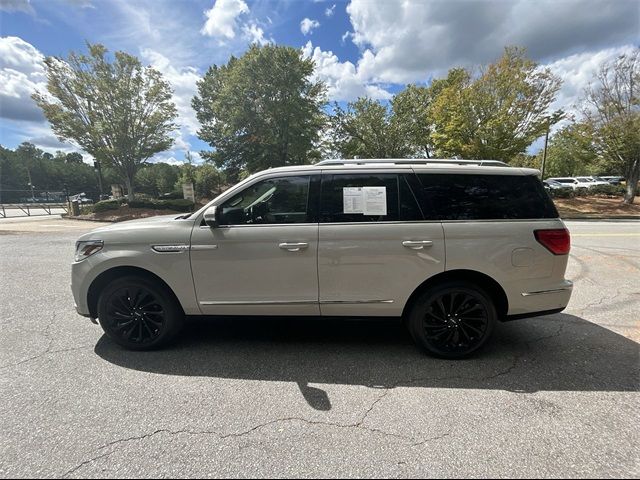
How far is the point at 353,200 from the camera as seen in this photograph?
10.3 feet

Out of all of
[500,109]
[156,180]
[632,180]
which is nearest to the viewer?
[500,109]

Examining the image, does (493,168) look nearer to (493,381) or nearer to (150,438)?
(493,381)

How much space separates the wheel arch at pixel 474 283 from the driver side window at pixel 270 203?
1.34m

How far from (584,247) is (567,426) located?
8.43 metres

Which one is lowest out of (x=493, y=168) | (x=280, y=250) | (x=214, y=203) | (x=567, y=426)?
(x=567, y=426)

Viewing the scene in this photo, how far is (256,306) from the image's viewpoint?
10.6 feet

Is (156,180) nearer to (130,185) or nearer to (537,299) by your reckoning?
(130,185)

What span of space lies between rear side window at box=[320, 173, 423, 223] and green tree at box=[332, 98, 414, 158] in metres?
25.1

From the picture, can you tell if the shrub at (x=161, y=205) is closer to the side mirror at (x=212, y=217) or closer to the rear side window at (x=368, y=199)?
the side mirror at (x=212, y=217)

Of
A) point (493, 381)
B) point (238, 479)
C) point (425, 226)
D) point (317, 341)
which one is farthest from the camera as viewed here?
point (317, 341)

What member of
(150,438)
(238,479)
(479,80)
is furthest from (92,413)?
(479,80)

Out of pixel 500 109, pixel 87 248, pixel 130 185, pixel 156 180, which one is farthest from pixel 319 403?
pixel 156 180

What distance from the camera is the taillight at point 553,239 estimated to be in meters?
3.06

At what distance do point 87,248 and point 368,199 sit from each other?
2.95m
